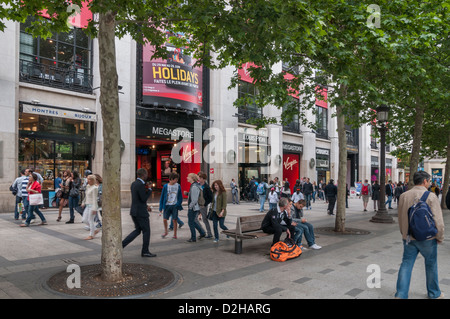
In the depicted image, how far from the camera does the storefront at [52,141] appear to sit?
49.7 feet

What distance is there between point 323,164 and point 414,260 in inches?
1150

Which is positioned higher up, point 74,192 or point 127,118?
point 127,118

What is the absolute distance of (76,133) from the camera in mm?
16781

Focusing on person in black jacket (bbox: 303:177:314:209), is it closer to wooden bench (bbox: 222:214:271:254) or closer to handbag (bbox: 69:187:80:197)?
wooden bench (bbox: 222:214:271:254)

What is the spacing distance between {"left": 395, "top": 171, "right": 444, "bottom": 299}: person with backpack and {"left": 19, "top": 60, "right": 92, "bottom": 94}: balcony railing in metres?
15.5

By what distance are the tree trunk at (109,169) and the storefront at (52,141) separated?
11052 millimetres

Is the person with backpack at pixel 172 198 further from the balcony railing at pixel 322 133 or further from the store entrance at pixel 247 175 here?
the balcony railing at pixel 322 133

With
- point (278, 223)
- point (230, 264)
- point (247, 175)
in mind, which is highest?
point (247, 175)

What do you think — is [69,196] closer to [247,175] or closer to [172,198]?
[172,198]

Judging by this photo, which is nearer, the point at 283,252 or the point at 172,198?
the point at 283,252

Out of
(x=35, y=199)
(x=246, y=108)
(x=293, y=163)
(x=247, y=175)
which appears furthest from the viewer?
(x=293, y=163)

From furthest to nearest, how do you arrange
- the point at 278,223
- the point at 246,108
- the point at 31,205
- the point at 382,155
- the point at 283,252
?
1. the point at 246,108
2. the point at 382,155
3. the point at 31,205
4. the point at 278,223
5. the point at 283,252

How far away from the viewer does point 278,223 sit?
7.95m

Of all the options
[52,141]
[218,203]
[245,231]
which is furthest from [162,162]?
[245,231]
